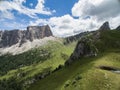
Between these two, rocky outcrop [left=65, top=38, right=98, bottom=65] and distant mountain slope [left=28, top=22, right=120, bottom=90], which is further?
rocky outcrop [left=65, top=38, right=98, bottom=65]

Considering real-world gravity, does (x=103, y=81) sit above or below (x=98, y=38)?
below

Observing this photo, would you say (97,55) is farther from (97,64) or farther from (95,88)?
(95,88)

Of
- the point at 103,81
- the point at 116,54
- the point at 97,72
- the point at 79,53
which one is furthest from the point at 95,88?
the point at 79,53

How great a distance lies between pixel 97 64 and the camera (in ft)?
385

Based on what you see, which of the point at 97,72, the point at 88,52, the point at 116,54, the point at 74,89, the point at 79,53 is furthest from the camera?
the point at 79,53

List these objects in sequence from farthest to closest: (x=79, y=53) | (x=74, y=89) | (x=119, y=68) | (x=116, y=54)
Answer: (x=79, y=53) < (x=116, y=54) < (x=119, y=68) < (x=74, y=89)

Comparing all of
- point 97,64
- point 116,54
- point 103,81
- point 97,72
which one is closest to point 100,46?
point 116,54

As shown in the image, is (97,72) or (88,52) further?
(88,52)

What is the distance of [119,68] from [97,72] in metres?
16.9

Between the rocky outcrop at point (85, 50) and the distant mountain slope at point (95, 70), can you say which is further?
the rocky outcrop at point (85, 50)

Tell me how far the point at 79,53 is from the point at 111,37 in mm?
26141

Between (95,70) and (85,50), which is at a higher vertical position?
(85,50)

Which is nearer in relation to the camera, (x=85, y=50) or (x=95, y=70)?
(x=95, y=70)

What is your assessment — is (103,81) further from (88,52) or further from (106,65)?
(88,52)
